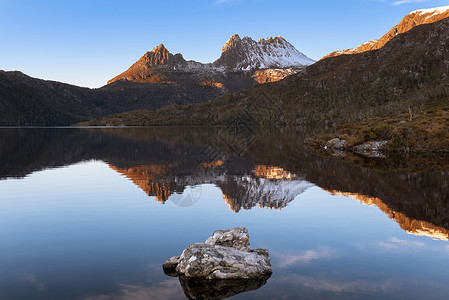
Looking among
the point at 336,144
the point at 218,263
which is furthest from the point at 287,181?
the point at 336,144

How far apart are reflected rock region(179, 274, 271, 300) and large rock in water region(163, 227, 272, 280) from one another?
17 cm

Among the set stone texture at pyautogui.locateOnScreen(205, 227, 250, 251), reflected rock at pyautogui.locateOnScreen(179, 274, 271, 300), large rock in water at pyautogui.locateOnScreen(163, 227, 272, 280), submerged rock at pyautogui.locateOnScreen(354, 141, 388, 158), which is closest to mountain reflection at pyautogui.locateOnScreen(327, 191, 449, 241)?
large rock in water at pyautogui.locateOnScreen(163, 227, 272, 280)

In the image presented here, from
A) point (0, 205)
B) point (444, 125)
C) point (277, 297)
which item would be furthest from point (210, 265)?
point (444, 125)

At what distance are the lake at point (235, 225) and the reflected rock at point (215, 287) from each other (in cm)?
21

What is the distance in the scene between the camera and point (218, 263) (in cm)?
1627

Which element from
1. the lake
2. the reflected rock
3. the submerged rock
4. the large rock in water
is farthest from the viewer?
the submerged rock

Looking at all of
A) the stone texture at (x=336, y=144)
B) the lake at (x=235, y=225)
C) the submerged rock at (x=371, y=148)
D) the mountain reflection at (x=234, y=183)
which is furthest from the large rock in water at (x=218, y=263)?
the stone texture at (x=336, y=144)

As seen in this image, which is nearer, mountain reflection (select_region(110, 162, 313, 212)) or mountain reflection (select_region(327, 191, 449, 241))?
mountain reflection (select_region(327, 191, 449, 241))

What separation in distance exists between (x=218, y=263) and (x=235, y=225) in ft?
29.0

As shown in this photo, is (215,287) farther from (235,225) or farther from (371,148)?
(371,148)

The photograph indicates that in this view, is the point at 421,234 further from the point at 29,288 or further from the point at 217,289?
the point at 29,288

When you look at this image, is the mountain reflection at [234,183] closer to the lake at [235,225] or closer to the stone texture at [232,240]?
the lake at [235,225]

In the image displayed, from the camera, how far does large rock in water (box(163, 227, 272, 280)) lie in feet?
52.3

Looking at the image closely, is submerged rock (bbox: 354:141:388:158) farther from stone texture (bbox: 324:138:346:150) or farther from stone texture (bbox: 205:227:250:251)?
stone texture (bbox: 205:227:250:251)
